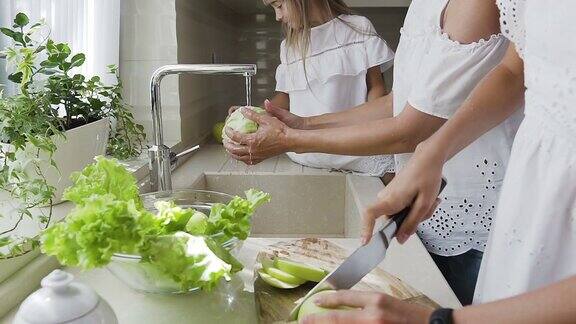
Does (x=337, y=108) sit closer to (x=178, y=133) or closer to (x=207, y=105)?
(x=178, y=133)

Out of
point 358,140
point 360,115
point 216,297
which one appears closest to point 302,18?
point 360,115

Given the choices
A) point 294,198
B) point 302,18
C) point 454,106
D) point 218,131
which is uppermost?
point 302,18

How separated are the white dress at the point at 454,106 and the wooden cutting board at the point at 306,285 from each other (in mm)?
291

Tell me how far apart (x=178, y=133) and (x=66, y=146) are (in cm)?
70

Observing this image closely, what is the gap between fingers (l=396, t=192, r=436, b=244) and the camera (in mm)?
712

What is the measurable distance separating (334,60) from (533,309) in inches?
44.9

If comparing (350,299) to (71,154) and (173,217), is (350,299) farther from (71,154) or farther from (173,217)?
(71,154)

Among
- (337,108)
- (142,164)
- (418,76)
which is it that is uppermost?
(418,76)

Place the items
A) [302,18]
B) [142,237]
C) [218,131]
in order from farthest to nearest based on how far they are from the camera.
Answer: [218,131] → [302,18] → [142,237]

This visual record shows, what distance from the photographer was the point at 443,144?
735 millimetres

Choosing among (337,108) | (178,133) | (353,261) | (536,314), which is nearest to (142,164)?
(178,133)

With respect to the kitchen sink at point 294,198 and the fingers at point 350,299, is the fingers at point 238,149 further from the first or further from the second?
the fingers at point 350,299

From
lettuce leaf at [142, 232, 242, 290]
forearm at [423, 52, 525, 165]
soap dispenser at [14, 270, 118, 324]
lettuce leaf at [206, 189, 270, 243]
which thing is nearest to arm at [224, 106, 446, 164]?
forearm at [423, 52, 525, 165]

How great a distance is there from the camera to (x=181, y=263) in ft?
1.84
